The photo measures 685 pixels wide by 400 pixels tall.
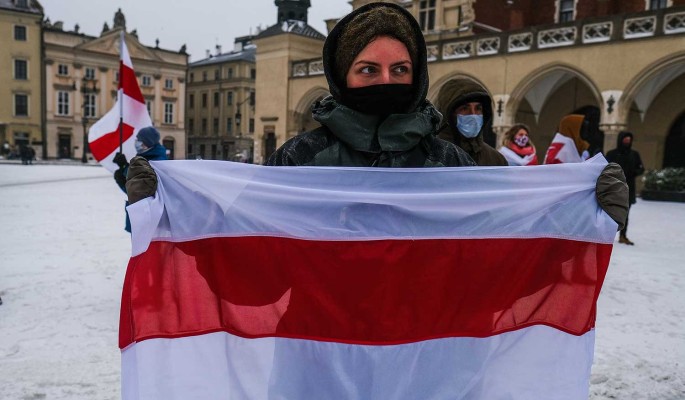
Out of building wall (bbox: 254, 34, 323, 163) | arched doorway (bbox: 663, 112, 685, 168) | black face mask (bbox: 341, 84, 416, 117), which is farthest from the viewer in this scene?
building wall (bbox: 254, 34, 323, 163)

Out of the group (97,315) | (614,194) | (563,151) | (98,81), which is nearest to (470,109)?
(614,194)

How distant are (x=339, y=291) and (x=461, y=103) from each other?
2436 millimetres

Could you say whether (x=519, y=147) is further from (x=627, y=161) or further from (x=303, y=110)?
(x=303, y=110)

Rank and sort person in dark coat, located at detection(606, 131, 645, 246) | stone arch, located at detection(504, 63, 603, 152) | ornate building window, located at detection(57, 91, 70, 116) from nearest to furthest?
1. person in dark coat, located at detection(606, 131, 645, 246)
2. stone arch, located at detection(504, 63, 603, 152)
3. ornate building window, located at detection(57, 91, 70, 116)

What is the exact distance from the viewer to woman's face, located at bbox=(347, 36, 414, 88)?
6.19 ft

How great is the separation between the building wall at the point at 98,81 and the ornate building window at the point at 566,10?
40897 millimetres

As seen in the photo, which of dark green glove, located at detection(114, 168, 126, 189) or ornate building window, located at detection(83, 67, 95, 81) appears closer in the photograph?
Answer: dark green glove, located at detection(114, 168, 126, 189)

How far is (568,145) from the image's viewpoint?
8305 mm

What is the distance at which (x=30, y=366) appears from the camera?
3.57 m

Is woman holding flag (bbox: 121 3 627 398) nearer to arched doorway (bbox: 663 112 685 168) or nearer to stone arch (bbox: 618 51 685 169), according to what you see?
stone arch (bbox: 618 51 685 169)

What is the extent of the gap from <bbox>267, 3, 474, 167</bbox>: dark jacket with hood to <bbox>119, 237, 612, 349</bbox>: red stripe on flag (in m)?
0.32

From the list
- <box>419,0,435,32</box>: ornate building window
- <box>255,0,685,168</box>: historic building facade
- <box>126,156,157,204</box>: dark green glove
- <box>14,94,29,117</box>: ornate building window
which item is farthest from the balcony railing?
<box>14,94,29,117</box>: ornate building window

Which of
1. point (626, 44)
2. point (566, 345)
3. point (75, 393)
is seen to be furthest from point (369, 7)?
point (626, 44)

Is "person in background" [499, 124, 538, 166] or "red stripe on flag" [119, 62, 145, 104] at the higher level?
"red stripe on flag" [119, 62, 145, 104]
